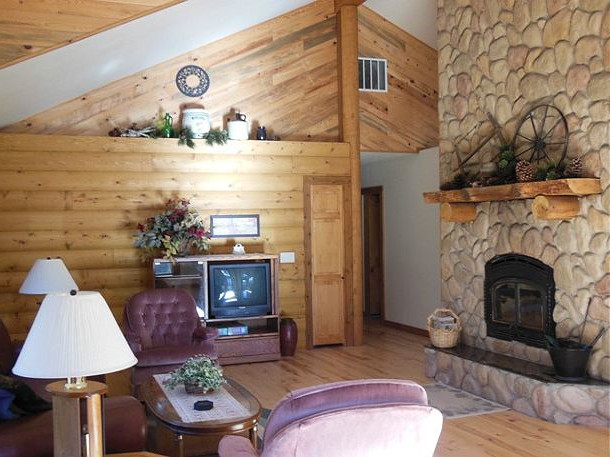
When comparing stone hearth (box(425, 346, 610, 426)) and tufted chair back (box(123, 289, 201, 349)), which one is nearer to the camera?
stone hearth (box(425, 346, 610, 426))

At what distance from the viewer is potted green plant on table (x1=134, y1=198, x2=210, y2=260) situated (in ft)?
23.5

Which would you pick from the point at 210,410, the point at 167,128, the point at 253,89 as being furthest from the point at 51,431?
the point at 253,89

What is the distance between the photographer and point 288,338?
7.66 m

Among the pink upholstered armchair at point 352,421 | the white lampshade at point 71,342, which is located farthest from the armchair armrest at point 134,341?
the pink upholstered armchair at point 352,421

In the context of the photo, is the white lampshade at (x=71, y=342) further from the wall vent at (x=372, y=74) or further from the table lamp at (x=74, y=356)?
the wall vent at (x=372, y=74)

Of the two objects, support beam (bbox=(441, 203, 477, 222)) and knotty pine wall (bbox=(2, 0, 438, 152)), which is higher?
knotty pine wall (bbox=(2, 0, 438, 152))

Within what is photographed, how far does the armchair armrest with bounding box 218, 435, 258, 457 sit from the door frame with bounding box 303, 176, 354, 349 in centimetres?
529

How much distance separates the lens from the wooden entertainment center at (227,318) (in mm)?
7248

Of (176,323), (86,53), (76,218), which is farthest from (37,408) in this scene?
(76,218)

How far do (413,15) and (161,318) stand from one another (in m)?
5.34

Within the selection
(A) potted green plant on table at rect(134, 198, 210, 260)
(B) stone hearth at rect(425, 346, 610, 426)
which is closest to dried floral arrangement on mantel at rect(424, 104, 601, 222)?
(B) stone hearth at rect(425, 346, 610, 426)

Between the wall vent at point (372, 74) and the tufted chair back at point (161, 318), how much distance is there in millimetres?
4157

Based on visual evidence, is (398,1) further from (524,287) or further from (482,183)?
(524,287)

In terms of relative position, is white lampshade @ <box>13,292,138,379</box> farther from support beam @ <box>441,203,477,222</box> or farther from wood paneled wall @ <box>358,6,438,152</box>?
wood paneled wall @ <box>358,6,438,152</box>
